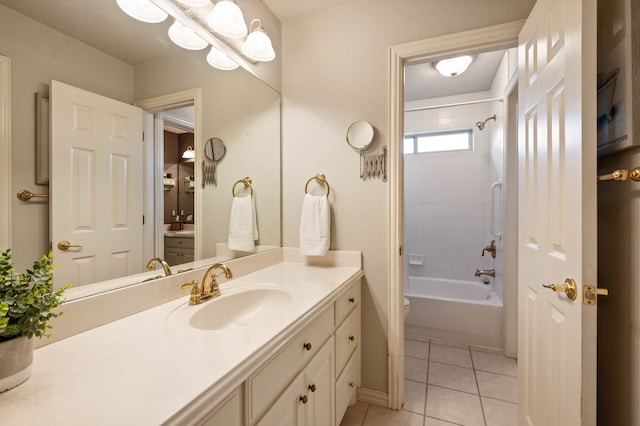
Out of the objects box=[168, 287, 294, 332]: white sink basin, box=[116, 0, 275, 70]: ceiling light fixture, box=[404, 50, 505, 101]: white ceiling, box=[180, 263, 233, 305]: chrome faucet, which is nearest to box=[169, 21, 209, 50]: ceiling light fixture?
box=[116, 0, 275, 70]: ceiling light fixture

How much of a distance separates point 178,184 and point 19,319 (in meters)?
0.73

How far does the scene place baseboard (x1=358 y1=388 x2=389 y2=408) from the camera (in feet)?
5.43

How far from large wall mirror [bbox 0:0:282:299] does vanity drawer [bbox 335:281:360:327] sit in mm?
587

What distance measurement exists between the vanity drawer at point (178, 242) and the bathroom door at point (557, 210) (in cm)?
138

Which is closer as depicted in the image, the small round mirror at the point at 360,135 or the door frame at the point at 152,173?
the door frame at the point at 152,173

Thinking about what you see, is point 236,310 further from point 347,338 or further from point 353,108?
point 353,108

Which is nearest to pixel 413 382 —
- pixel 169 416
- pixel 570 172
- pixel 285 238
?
pixel 285 238

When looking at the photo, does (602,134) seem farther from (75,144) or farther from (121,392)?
(75,144)

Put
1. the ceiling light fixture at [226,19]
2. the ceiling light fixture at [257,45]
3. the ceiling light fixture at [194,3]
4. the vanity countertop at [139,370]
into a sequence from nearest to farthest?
1. the vanity countertop at [139,370]
2. the ceiling light fixture at [194,3]
3. the ceiling light fixture at [226,19]
4. the ceiling light fixture at [257,45]

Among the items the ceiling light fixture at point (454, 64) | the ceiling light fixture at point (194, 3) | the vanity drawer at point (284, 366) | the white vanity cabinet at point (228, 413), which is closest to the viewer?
the white vanity cabinet at point (228, 413)

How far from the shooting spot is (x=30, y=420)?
18.7 inches

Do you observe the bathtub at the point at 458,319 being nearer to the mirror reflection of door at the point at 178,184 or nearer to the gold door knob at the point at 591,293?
the gold door knob at the point at 591,293

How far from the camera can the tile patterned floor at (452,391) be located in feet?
5.12

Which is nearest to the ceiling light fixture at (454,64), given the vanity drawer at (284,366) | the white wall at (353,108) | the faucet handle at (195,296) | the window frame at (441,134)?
the white wall at (353,108)
